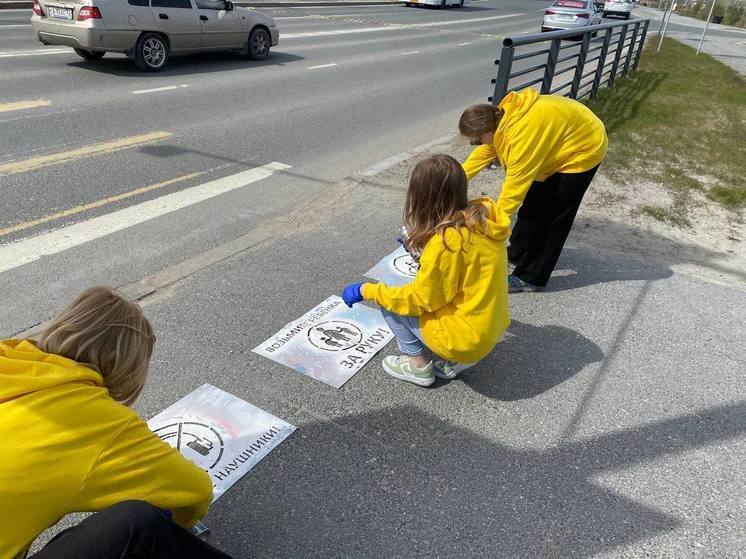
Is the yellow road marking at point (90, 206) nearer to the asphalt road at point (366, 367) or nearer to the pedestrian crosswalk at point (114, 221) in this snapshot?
the asphalt road at point (366, 367)

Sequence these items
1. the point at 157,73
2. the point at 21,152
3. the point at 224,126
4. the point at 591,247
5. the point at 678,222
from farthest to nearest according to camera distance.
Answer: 1. the point at 157,73
2. the point at 224,126
3. the point at 21,152
4. the point at 678,222
5. the point at 591,247

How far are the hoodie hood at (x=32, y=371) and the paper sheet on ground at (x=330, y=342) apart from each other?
172 cm

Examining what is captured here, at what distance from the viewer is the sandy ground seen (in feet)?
15.9

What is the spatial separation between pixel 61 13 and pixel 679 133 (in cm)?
1083

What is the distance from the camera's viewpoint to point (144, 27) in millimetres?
10367

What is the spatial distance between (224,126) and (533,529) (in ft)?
22.9

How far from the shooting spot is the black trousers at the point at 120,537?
1.44m

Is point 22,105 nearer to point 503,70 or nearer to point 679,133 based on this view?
point 503,70

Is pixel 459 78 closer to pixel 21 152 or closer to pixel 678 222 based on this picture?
pixel 678 222

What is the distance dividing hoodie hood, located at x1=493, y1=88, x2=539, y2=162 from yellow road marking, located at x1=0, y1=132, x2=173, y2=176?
4.84 meters

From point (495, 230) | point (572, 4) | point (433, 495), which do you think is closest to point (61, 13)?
point (495, 230)

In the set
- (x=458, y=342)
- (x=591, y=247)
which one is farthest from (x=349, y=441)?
(x=591, y=247)

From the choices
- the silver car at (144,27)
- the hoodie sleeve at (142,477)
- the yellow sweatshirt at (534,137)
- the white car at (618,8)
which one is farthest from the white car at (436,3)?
the hoodie sleeve at (142,477)

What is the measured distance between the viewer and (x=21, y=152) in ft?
20.4
